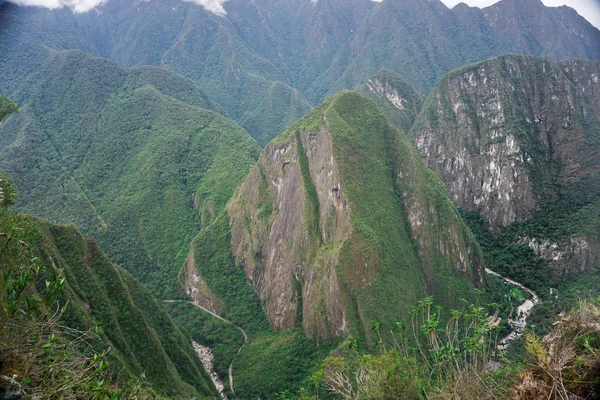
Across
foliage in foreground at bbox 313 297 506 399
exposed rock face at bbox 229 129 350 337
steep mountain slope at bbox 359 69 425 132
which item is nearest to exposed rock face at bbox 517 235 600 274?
exposed rock face at bbox 229 129 350 337

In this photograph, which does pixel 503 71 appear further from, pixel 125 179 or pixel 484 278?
pixel 125 179

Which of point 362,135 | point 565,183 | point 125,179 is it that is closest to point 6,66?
point 125,179

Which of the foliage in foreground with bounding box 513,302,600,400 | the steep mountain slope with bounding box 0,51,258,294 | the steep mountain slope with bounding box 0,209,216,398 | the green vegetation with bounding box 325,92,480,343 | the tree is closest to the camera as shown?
the foliage in foreground with bounding box 513,302,600,400

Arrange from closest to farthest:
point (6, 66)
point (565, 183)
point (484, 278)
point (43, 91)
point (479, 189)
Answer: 1. point (484, 278)
2. point (565, 183)
3. point (479, 189)
4. point (43, 91)
5. point (6, 66)

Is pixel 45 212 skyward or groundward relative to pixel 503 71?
groundward

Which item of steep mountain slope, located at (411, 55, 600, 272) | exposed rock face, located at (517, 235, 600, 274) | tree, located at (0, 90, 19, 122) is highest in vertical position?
steep mountain slope, located at (411, 55, 600, 272)

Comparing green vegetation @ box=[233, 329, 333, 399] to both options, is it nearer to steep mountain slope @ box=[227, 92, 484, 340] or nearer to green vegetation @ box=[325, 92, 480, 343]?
steep mountain slope @ box=[227, 92, 484, 340]
